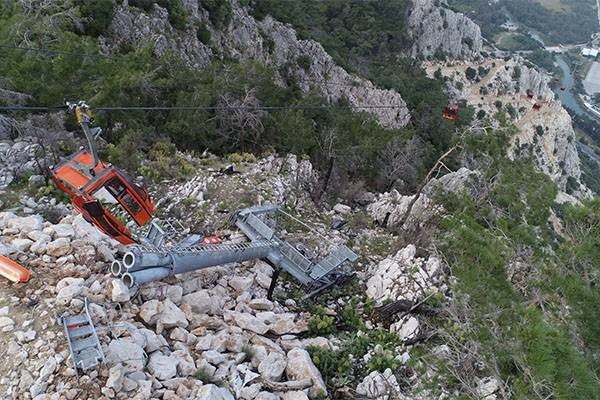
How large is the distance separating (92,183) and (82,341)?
9.42 feet

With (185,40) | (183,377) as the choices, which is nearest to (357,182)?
(183,377)

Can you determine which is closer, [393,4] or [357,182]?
[357,182]

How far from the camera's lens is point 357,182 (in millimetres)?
16281

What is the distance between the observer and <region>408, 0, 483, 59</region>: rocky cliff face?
61375 millimetres

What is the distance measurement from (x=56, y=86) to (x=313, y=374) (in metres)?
10.8

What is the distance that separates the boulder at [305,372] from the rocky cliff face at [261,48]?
714 inches

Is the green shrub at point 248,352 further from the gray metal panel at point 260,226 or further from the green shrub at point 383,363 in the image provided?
the gray metal panel at point 260,226

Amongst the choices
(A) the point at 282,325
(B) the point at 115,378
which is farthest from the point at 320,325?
(B) the point at 115,378

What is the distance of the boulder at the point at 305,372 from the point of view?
6566 mm

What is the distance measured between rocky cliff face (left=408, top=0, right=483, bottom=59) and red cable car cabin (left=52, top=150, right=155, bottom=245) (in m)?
57.0

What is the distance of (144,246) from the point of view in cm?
684

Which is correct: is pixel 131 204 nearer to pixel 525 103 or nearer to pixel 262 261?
pixel 262 261

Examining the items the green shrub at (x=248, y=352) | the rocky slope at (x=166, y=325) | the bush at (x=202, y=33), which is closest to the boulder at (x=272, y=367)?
the rocky slope at (x=166, y=325)

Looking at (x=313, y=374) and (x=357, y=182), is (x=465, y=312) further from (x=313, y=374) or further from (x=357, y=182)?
(x=357, y=182)
